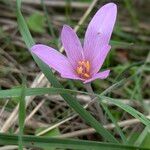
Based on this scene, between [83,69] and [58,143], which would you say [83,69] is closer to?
[83,69]

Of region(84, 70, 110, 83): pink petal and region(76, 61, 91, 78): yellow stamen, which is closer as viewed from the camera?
region(84, 70, 110, 83): pink petal

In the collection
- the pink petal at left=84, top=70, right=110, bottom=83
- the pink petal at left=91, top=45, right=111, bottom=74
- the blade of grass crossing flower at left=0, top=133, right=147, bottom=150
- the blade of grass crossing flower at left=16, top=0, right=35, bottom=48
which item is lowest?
the blade of grass crossing flower at left=0, top=133, right=147, bottom=150

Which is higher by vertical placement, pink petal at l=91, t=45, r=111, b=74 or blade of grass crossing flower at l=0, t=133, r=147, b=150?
pink petal at l=91, t=45, r=111, b=74

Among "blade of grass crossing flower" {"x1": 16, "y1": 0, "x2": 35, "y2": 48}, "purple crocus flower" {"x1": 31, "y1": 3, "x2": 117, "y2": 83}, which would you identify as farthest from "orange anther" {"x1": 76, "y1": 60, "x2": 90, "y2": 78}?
"blade of grass crossing flower" {"x1": 16, "y1": 0, "x2": 35, "y2": 48}

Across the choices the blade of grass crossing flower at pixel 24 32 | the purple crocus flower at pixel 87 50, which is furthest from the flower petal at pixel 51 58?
the blade of grass crossing flower at pixel 24 32

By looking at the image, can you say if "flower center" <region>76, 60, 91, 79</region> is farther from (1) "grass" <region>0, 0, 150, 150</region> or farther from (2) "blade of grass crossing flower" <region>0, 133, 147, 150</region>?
(2) "blade of grass crossing flower" <region>0, 133, 147, 150</region>

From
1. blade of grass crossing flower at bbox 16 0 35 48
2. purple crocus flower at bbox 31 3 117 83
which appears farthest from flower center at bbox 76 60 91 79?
blade of grass crossing flower at bbox 16 0 35 48

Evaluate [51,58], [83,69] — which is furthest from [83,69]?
[51,58]

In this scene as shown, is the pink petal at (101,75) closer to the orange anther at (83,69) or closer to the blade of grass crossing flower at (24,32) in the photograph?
the orange anther at (83,69)

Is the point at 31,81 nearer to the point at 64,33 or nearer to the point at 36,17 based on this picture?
the point at 36,17
